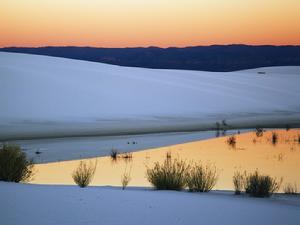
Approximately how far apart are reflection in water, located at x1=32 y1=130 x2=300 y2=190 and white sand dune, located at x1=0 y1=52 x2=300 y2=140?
490 cm

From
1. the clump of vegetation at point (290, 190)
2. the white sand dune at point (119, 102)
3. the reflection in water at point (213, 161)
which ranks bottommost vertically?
the clump of vegetation at point (290, 190)

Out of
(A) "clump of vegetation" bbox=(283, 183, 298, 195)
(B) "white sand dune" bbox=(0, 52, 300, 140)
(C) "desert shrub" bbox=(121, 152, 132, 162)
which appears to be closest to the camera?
(A) "clump of vegetation" bbox=(283, 183, 298, 195)

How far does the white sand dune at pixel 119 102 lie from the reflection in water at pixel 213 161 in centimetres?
490

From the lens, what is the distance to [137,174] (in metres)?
11.0

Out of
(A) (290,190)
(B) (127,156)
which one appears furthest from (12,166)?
(B) (127,156)

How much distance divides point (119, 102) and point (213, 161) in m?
16.3

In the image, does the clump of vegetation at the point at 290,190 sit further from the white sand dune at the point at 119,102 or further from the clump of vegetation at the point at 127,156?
the white sand dune at the point at 119,102

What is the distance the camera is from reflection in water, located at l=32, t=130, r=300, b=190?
414 inches

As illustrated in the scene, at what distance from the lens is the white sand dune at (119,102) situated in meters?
22.0

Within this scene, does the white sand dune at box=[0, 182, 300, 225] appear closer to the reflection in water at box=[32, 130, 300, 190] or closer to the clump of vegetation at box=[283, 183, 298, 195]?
the clump of vegetation at box=[283, 183, 298, 195]

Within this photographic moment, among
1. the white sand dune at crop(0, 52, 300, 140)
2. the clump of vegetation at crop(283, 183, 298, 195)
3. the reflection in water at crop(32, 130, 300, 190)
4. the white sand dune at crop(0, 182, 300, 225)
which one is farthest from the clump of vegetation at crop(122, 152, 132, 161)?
the white sand dune at crop(0, 182, 300, 225)

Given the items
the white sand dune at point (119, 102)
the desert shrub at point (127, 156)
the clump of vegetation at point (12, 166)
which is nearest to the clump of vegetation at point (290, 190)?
the clump of vegetation at point (12, 166)

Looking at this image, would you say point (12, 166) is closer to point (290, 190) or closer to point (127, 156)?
point (290, 190)

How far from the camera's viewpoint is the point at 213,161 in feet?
42.5
